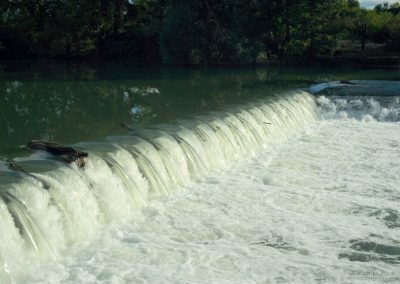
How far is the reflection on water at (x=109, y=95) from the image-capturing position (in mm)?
13227

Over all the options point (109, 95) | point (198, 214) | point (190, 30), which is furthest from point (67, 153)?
point (190, 30)

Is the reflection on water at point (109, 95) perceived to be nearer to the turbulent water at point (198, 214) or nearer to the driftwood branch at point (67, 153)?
the driftwood branch at point (67, 153)

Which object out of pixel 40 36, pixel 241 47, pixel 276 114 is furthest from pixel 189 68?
pixel 276 114

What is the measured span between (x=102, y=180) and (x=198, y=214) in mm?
1400

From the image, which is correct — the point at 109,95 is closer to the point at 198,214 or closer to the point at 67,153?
the point at 67,153

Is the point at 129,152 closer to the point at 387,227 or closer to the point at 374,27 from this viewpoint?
the point at 387,227

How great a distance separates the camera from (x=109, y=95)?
67.4ft

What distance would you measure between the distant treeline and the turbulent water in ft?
80.2

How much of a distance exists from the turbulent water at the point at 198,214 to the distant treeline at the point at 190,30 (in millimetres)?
24439

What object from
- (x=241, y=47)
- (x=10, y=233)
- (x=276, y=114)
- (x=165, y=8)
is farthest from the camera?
(x=165, y=8)

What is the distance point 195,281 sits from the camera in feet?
17.0

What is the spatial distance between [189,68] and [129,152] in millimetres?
27429

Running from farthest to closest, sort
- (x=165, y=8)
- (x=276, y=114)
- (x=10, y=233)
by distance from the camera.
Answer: (x=165, y=8)
(x=276, y=114)
(x=10, y=233)

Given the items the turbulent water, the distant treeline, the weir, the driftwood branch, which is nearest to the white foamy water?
the turbulent water
